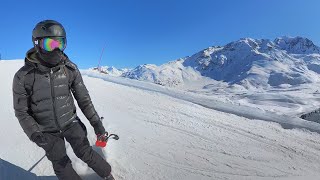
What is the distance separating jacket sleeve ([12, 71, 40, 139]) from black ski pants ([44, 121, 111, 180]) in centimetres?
23

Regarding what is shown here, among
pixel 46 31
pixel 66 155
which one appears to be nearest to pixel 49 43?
pixel 46 31

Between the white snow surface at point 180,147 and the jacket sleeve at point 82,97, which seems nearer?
the jacket sleeve at point 82,97

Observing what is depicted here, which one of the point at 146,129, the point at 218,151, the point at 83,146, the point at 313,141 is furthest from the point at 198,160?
the point at 313,141

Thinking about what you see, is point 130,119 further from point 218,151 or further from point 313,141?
point 313,141

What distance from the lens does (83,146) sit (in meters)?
5.04

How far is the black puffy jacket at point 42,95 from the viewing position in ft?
15.3

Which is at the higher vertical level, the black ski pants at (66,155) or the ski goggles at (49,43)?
the ski goggles at (49,43)

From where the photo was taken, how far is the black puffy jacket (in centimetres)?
465

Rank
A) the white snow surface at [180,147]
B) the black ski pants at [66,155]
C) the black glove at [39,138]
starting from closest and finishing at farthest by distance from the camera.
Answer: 1. the black glove at [39,138]
2. the black ski pants at [66,155]
3. the white snow surface at [180,147]

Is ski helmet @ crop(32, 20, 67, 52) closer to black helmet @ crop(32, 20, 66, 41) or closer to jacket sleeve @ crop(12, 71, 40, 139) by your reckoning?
black helmet @ crop(32, 20, 66, 41)

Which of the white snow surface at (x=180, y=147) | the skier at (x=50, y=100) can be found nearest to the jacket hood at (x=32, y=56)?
the skier at (x=50, y=100)

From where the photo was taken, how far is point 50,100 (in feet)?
15.7

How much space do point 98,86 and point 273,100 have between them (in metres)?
83.2

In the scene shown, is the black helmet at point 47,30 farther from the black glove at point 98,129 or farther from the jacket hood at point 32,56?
the black glove at point 98,129
